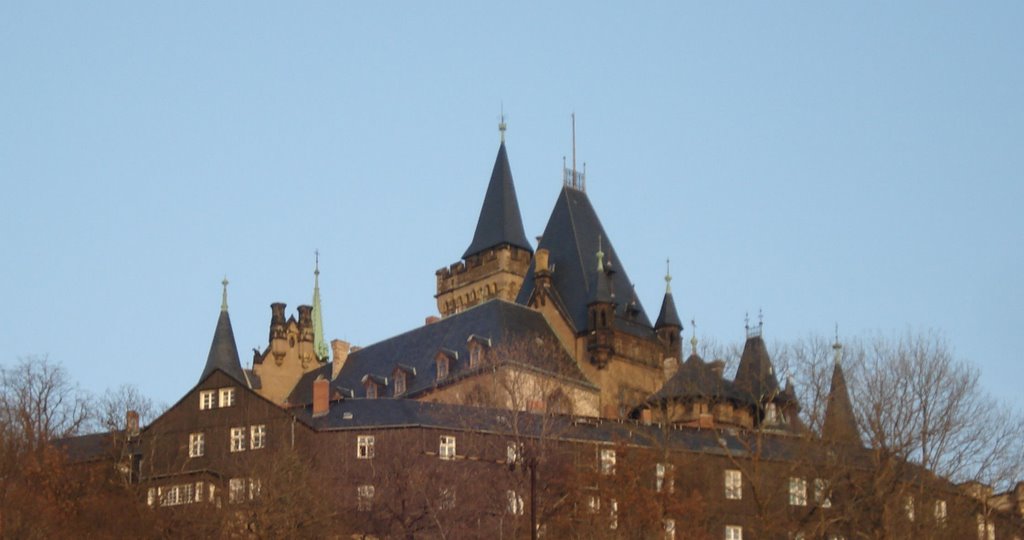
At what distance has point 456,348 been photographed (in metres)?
93.7

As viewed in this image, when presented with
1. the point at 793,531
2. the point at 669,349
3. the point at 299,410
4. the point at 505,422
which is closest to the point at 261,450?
the point at 299,410

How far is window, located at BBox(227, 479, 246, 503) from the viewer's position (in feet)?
229

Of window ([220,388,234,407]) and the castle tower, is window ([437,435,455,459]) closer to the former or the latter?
window ([220,388,234,407])

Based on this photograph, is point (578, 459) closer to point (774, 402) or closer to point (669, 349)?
point (774, 402)

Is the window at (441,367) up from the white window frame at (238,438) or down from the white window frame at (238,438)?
up

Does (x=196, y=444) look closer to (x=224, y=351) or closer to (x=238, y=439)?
(x=238, y=439)

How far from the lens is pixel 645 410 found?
89.5 metres

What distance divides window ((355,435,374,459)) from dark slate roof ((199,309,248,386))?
2841 cm

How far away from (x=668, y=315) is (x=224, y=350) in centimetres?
2615

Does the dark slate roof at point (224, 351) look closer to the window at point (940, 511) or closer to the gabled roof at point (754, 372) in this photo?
the gabled roof at point (754, 372)

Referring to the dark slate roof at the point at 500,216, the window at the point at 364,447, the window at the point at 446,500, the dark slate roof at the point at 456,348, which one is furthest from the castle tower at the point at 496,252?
the window at the point at 446,500

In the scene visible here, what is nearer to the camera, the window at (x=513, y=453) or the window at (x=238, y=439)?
the window at (x=513, y=453)

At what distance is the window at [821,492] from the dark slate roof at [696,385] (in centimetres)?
1523

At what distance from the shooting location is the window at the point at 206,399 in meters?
79.3
